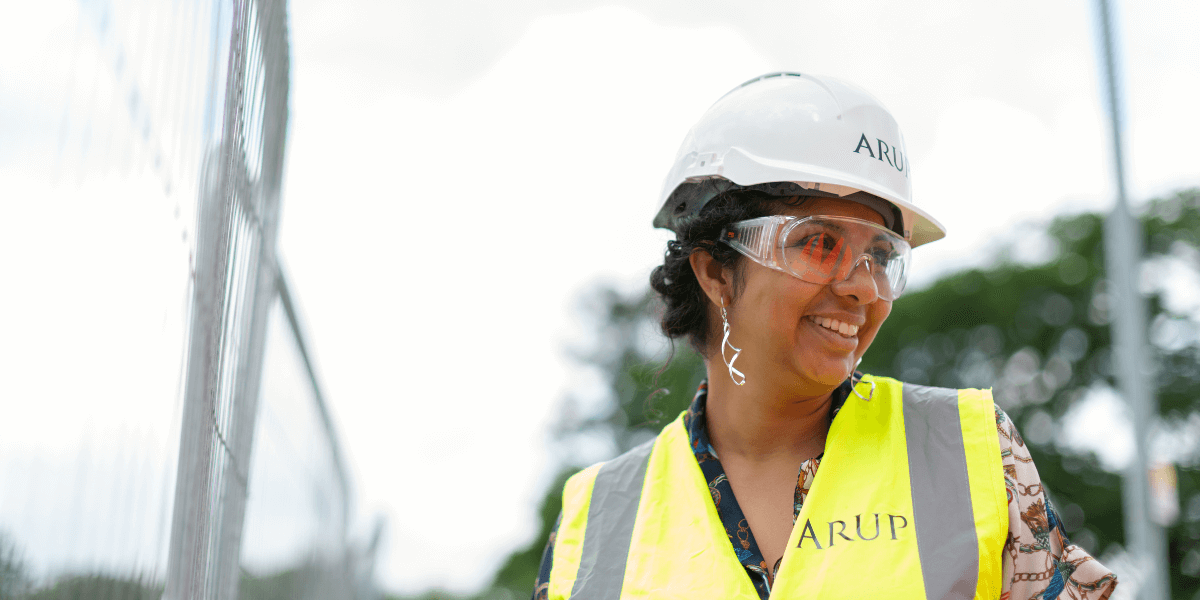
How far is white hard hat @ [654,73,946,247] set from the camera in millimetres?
2750

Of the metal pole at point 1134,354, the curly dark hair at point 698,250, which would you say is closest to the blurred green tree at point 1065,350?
the metal pole at point 1134,354

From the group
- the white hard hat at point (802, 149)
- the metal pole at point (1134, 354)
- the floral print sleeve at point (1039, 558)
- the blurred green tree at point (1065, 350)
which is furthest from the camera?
the blurred green tree at point (1065, 350)

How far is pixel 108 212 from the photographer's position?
4.22 feet

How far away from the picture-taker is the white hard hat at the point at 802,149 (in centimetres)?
275

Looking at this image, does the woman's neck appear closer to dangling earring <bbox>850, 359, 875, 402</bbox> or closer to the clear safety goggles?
dangling earring <bbox>850, 359, 875, 402</bbox>

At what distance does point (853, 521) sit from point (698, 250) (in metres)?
0.99

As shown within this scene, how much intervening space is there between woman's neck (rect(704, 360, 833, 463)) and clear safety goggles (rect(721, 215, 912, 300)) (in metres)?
0.33

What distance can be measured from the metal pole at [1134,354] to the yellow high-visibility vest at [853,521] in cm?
568

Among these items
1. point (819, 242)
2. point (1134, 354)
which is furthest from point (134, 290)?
point (1134, 354)

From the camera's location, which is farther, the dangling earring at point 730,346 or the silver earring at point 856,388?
the dangling earring at point 730,346

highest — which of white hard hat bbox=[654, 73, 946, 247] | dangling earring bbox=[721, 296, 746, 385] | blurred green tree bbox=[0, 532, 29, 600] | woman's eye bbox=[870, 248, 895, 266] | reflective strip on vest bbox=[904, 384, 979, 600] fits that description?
white hard hat bbox=[654, 73, 946, 247]

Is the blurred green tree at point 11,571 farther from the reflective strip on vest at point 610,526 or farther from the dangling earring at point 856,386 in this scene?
the dangling earring at point 856,386

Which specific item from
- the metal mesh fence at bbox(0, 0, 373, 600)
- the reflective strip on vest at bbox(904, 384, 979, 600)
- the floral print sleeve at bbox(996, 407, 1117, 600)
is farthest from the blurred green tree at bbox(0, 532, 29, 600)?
the floral print sleeve at bbox(996, 407, 1117, 600)

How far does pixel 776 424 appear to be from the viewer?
280cm
